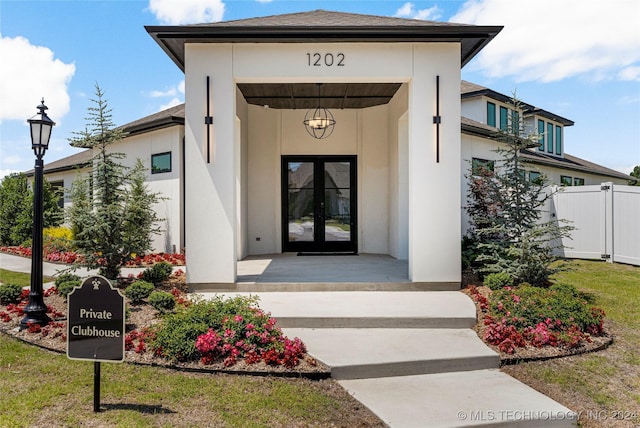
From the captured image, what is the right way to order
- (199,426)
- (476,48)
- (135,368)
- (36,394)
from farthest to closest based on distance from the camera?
→ (476,48) < (135,368) < (36,394) < (199,426)

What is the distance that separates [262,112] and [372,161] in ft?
10.3

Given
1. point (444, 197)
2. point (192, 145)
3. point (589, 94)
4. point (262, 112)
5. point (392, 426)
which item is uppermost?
point (589, 94)

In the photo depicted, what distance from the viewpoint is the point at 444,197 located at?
662cm

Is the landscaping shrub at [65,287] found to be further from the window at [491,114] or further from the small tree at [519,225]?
the window at [491,114]

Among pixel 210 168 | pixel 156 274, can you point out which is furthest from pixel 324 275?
pixel 156 274

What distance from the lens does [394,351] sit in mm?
4258

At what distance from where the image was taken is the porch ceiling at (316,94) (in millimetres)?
8617

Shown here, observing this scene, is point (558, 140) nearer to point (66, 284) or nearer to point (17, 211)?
point (66, 284)

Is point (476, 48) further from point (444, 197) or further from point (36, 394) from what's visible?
point (36, 394)

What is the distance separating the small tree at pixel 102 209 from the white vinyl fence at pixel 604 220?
933 cm

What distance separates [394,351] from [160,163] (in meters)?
8.82

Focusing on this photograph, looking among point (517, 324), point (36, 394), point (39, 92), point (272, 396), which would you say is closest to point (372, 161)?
point (517, 324)

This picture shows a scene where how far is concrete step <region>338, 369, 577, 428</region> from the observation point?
10.2 ft

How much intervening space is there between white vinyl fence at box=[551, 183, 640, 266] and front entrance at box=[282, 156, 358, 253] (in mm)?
5346
